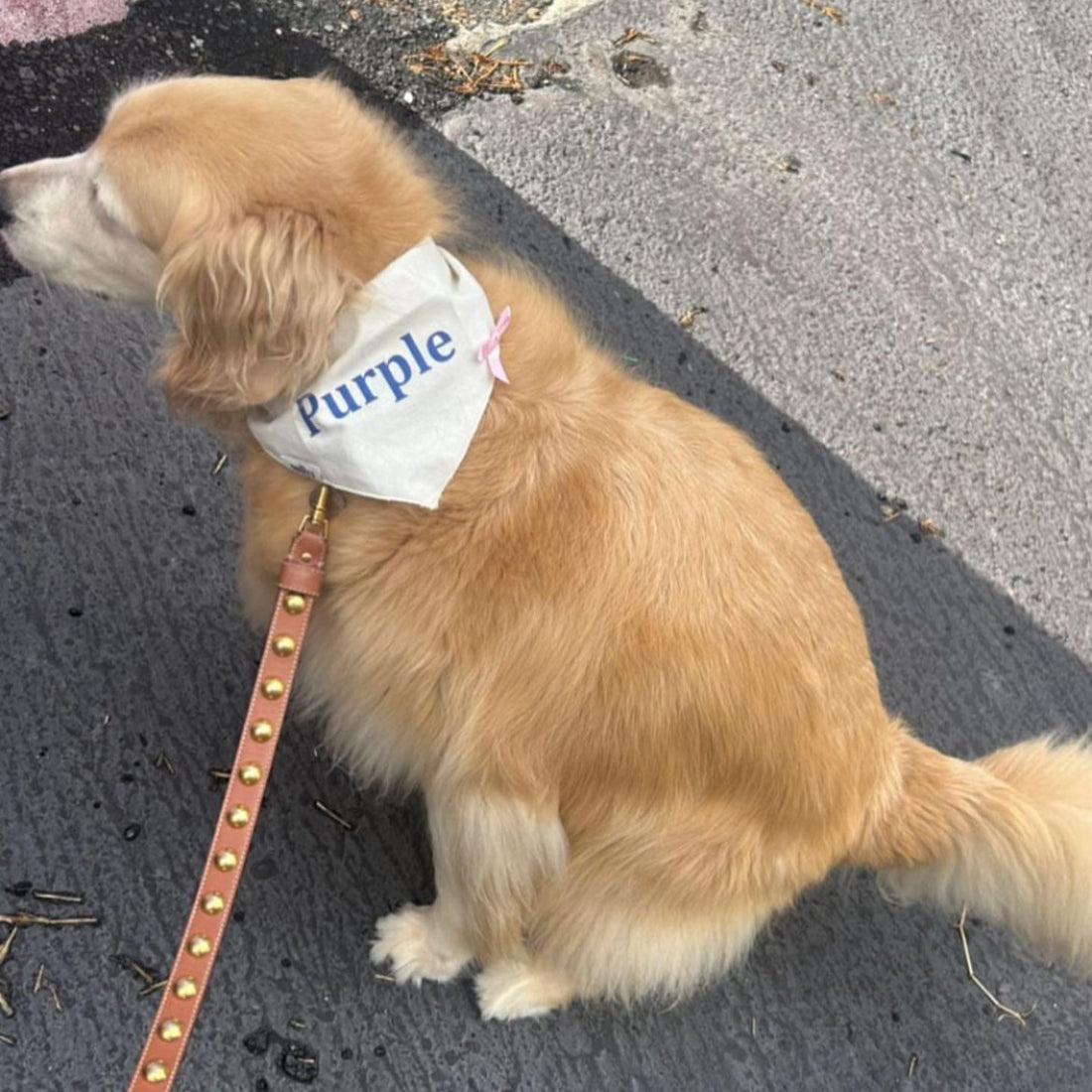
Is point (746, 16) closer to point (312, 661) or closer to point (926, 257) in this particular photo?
point (926, 257)

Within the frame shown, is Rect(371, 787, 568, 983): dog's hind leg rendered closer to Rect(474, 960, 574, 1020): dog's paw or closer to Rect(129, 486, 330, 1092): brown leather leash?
Rect(474, 960, 574, 1020): dog's paw

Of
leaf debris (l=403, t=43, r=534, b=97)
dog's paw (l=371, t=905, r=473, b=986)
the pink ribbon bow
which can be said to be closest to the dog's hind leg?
dog's paw (l=371, t=905, r=473, b=986)

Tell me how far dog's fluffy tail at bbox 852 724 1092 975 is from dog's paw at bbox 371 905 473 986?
818mm

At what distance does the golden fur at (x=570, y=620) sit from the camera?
1.54m

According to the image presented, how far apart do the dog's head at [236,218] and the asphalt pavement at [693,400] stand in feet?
2.70

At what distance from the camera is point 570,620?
1.61 m

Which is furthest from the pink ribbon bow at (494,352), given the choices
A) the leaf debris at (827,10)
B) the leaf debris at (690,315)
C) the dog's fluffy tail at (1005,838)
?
the leaf debris at (827,10)

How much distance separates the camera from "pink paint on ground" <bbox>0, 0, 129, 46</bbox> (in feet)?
9.22

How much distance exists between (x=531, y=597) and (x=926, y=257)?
253 centimetres

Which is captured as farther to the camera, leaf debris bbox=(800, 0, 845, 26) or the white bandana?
leaf debris bbox=(800, 0, 845, 26)

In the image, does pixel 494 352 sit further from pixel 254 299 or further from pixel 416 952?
pixel 416 952

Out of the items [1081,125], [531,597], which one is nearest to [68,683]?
[531,597]

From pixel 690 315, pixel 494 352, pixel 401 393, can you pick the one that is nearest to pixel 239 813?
pixel 401 393

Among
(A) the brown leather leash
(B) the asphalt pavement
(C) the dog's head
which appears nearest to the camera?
(A) the brown leather leash
